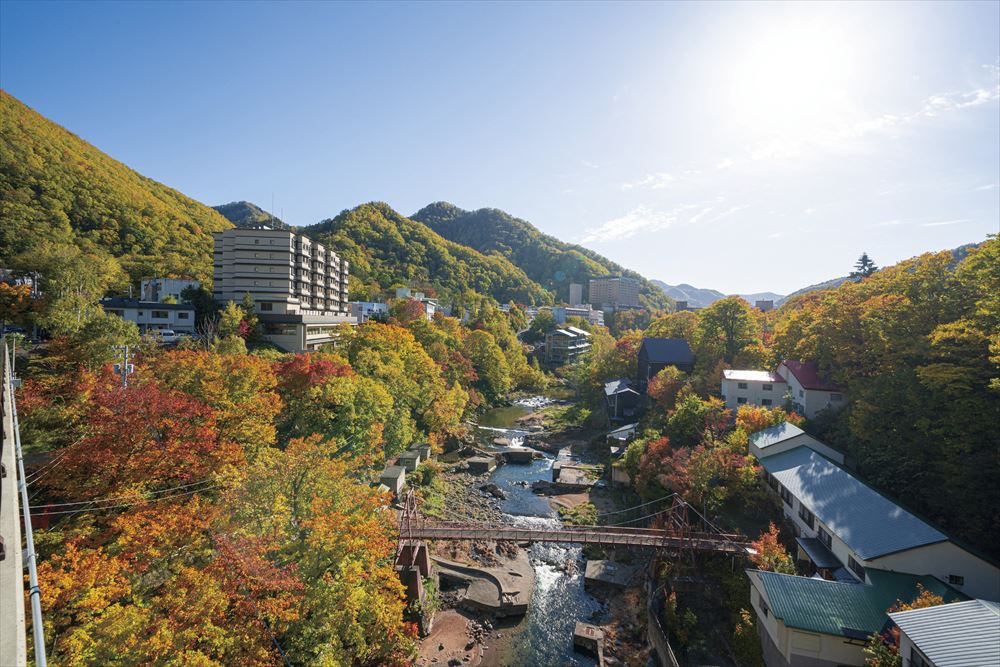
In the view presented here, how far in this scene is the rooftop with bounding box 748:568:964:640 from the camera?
10289 millimetres

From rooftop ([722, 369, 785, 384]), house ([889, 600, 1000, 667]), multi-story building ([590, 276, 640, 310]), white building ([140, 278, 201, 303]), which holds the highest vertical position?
multi-story building ([590, 276, 640, 310])

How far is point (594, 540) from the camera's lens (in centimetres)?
1636

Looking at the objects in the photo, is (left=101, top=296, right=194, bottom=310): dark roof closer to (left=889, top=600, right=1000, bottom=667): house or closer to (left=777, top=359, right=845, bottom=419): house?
(left=889, top=600, right=1000, bottom=667): house

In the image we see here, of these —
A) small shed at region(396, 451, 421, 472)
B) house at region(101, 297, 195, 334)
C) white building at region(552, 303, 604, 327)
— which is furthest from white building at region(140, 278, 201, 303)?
white building at region(552, 303, 604, 327)

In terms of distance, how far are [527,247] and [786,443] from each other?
12467 cm

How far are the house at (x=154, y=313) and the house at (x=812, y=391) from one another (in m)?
35.6

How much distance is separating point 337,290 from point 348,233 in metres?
39.3

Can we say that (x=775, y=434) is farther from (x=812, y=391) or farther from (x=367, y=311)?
(x=367, y=311)

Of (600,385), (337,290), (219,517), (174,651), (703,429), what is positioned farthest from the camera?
(337,290)

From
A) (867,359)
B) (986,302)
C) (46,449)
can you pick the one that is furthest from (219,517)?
(867,359)

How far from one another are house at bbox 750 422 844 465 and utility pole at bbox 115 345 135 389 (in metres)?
23.2

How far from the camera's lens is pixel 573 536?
54.0 feet

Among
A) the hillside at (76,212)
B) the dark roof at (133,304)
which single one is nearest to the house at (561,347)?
the hillside at (76,212)

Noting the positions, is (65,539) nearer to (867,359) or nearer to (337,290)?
(867,359)
